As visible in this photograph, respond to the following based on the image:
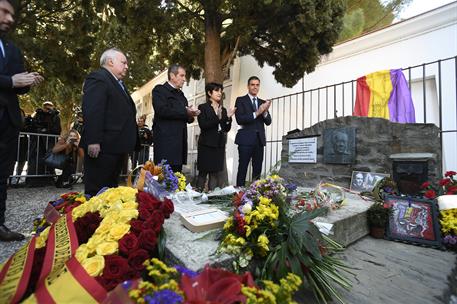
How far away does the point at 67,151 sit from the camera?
516cm

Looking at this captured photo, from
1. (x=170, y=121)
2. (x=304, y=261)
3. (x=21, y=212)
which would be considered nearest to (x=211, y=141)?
(x=170, y=121)

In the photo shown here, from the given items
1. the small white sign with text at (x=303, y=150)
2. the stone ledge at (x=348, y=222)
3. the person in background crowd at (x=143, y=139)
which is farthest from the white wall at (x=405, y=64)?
the person in background crowd at (x=143, y=139)

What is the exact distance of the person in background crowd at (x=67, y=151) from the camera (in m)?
5.05

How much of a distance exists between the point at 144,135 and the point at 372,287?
6.47 meters

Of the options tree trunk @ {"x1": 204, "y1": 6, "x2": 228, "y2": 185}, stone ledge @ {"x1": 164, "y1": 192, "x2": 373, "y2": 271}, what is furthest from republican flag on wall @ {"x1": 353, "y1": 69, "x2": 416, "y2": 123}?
tree trunk @ {"x1": 204, "y1": 6, "x2": 228, "y2": 185}

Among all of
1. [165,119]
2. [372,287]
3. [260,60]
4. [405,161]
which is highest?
[260,60]

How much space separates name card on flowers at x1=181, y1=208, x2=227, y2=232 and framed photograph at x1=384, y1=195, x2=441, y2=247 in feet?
5.46

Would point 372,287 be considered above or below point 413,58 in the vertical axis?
below

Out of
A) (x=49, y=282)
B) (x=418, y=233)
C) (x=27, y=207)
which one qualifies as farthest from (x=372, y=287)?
(x=27, y=207)

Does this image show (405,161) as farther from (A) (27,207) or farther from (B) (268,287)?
(A) (27,207)

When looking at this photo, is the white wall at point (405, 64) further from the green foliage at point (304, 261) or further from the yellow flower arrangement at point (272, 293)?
the yellow flower arrangement at point (272, 293)

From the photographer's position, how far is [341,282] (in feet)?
4.71

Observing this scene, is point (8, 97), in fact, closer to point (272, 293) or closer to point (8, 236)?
point (8, 236)

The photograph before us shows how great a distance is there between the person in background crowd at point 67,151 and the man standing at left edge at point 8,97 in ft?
10.2
